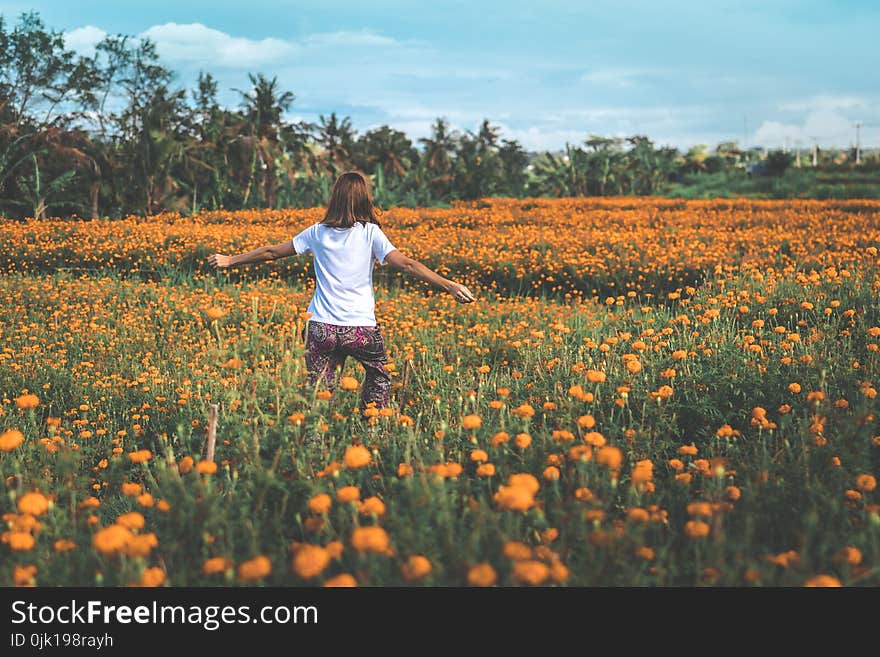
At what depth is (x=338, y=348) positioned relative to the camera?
3834 mm

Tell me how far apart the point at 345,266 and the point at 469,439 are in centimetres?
121

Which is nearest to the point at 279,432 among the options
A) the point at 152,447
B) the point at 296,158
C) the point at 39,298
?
the point at 152,447

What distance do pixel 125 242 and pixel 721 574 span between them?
12.5 metres

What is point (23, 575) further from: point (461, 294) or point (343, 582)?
point (461, 294)

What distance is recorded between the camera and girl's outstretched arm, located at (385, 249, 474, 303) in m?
3.53

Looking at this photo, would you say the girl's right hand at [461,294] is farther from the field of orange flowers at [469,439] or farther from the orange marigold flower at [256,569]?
the orange marigold flower at [256,569]

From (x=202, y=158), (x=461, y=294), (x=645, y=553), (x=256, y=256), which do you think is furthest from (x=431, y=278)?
(x=202, y=158)

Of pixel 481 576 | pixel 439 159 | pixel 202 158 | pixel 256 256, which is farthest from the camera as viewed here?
pixel 439 159

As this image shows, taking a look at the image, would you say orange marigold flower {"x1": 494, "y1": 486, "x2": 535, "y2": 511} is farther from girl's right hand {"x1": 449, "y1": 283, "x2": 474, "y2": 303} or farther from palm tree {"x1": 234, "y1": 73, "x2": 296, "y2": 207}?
palm tree {"x1": 234, "y1": 73, "x2": 296, "y2": 207}

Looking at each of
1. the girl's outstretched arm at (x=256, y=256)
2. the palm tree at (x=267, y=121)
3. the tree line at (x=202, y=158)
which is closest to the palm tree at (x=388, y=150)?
the tree line at (x=202, y=158)

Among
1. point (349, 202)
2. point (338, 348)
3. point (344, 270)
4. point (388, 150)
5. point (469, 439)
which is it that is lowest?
point (469, 439)

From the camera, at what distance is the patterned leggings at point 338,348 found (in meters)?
3.80

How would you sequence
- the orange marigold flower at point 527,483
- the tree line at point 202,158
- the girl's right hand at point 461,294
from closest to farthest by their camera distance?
the orange marigold flower at point 527,483, the girl's right hand at point 461,294, the tree line at point 202,158
